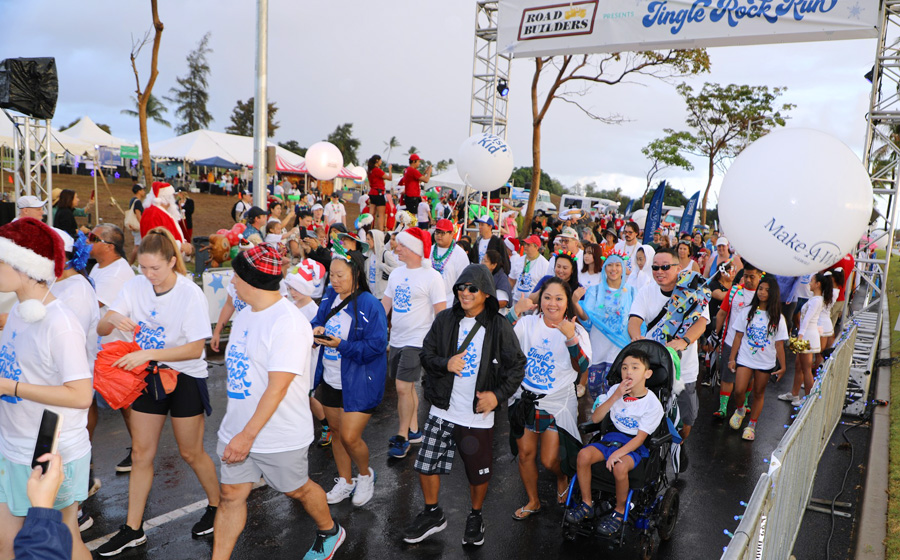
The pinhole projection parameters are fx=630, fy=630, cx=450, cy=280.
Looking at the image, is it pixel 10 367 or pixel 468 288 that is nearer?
pixel 10 367

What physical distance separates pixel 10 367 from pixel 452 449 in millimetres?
2553

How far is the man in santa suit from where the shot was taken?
7.82 m

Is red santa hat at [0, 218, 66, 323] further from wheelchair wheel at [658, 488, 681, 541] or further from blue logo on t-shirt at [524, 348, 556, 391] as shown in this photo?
wheelchair wheel at [658, 488, 681, 541]

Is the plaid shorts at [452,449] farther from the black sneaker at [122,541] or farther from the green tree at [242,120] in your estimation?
the green tree at [242,120]

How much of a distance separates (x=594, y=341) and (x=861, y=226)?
2.49 metres

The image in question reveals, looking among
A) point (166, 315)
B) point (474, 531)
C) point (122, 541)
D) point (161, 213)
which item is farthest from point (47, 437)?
point (161, 213)

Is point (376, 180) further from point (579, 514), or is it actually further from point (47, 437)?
point (47, 437)

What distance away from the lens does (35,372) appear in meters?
2.95

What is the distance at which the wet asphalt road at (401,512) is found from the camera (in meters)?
4.18

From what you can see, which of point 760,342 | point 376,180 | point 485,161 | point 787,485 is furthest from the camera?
point 376,180

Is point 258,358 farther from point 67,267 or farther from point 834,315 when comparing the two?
point 834,315

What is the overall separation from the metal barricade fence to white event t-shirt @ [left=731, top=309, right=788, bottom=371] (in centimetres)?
63

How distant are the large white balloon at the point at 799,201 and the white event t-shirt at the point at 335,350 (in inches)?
135

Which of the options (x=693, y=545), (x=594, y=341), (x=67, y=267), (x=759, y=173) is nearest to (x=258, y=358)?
(x=67, y=267)
